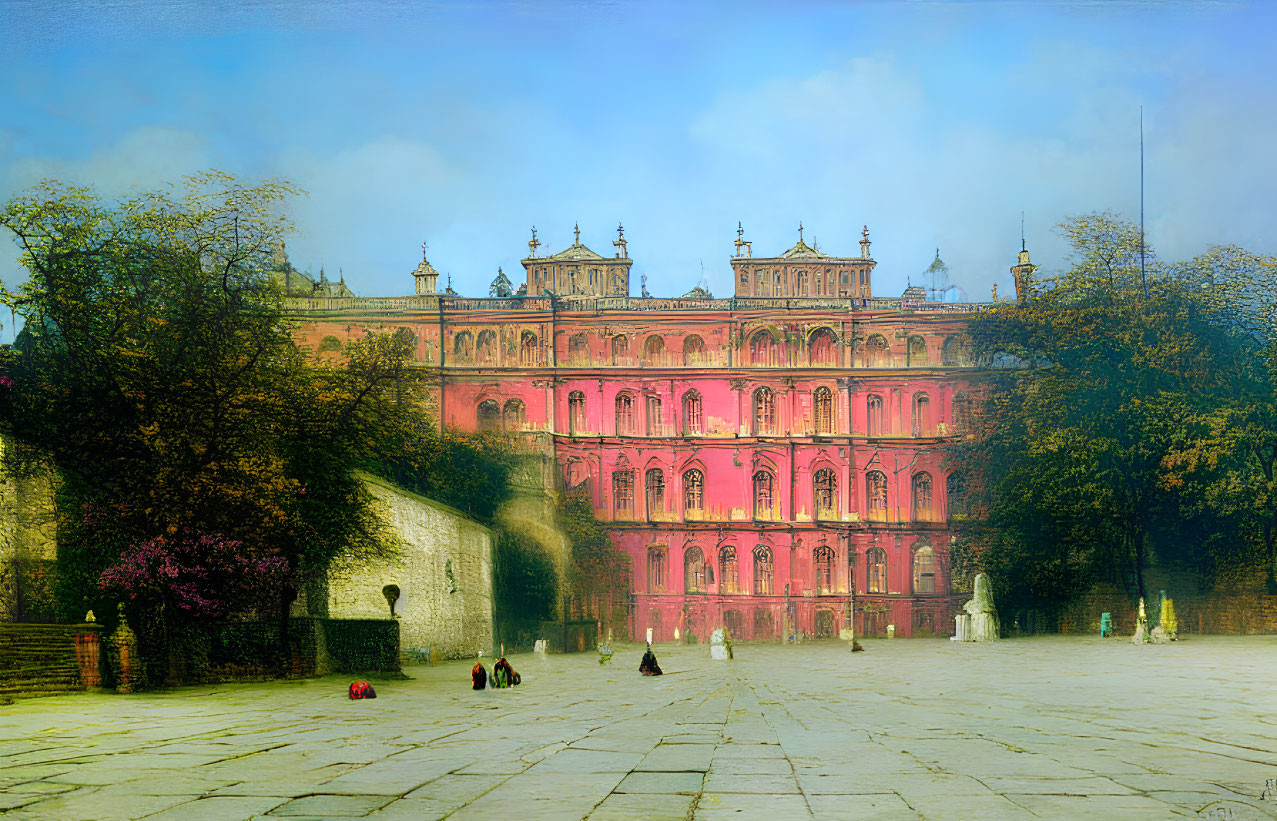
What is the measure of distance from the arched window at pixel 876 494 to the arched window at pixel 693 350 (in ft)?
27.7

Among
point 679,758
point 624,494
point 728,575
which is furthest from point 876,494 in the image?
point 679,758

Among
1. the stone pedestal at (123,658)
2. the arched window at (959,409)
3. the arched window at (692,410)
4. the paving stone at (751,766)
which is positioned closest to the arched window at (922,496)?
the arched window at (959,409)

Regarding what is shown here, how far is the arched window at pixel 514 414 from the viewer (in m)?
44.9

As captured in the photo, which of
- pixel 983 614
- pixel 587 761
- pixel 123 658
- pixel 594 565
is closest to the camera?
pixel 587 761

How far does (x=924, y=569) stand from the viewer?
46.0m

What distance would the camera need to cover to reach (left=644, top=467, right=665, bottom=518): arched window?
4744 cm

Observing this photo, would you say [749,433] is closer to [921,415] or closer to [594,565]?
[921,415]

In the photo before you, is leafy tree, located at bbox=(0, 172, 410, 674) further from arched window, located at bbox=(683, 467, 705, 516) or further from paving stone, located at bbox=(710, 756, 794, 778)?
arched window, located at bbox=(683, 467, 705, 516)

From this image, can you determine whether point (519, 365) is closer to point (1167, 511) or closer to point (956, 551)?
point (956, 551)

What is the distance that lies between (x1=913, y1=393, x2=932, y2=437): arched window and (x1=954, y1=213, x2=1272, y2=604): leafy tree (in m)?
13.1

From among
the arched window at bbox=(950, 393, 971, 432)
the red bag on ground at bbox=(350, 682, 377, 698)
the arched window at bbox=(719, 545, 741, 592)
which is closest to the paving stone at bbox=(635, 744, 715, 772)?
the red bag on ground at bbox=(350, 682, 377, 698)

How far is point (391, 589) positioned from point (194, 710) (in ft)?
26.6

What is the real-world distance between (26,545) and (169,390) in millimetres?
3836

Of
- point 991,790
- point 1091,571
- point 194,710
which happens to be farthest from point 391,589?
point 1091,571
